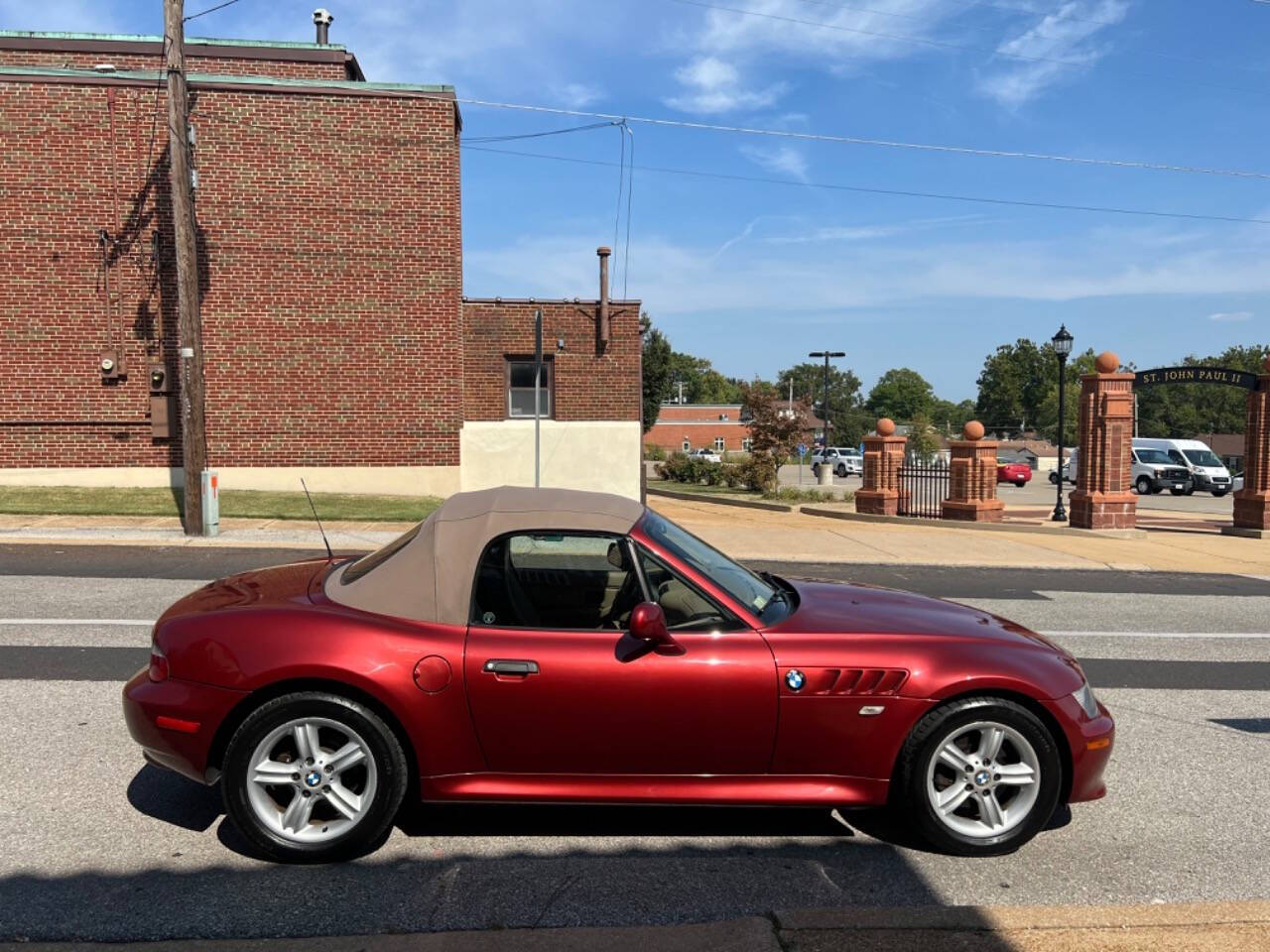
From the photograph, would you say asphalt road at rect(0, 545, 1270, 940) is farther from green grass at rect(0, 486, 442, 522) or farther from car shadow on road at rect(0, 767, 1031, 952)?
green grass at rect(0, 486, 442, 522)

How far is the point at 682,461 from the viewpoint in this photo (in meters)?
41.4

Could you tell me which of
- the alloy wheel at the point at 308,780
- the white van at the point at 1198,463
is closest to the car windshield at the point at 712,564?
the alloy wheel at the point at 308,780

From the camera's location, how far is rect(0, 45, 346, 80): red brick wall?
20688mm

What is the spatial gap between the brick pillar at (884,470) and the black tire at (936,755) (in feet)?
64.4

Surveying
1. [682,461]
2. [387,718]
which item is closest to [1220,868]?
[387,718]

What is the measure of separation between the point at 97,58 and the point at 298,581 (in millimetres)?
20835

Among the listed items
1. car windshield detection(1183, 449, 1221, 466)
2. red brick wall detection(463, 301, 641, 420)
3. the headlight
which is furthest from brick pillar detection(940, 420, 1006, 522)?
car windshield detection(1183, 449, 1221, 466)

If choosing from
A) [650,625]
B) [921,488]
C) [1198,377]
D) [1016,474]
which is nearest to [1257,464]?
[1198,377]

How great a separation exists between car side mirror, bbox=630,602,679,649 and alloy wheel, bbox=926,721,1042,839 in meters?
1.19

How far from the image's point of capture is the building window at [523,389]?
22.1 metres

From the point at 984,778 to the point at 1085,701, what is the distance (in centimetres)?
57

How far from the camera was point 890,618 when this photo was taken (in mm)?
4336

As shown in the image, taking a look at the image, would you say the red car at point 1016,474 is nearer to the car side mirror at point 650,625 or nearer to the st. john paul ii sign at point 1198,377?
the st. john paul ii sign at point 1198,377

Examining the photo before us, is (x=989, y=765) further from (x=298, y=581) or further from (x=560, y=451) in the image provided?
(x=560, y=451)
